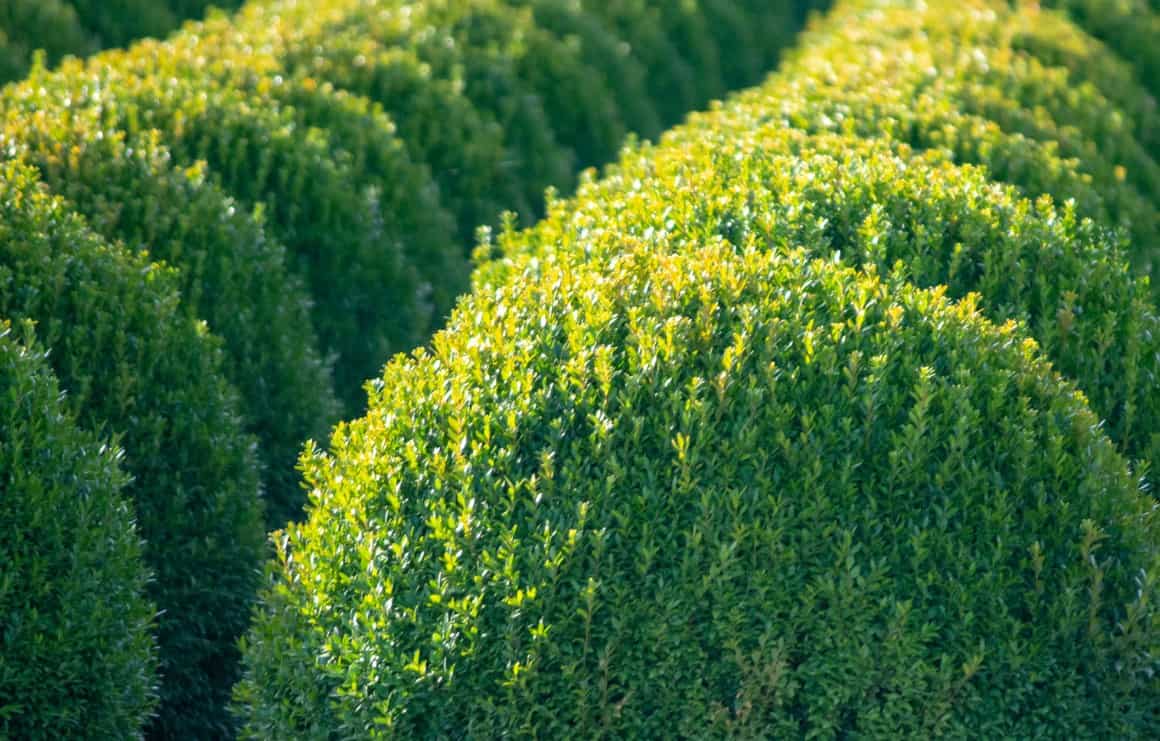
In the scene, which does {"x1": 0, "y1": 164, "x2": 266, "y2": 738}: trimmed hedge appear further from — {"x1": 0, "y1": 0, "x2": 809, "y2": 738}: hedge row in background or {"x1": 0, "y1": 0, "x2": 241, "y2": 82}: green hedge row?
{"x1": 0, "y1": 0, "x2": 241, "y2": 82}: green hedge row

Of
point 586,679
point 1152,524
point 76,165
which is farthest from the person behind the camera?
point 76,165

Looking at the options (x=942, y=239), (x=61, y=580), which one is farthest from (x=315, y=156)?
(x=942, y=239)

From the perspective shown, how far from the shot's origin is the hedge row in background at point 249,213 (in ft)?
18.9

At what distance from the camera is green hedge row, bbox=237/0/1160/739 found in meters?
4.48

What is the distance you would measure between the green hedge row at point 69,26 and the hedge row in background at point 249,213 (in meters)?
0.05

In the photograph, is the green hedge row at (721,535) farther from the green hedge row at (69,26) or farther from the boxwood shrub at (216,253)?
the green hedge row at (69,26)

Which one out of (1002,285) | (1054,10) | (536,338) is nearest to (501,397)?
(536,338)

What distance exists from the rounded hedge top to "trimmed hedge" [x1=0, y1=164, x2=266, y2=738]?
1.09m

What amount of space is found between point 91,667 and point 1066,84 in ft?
25.8

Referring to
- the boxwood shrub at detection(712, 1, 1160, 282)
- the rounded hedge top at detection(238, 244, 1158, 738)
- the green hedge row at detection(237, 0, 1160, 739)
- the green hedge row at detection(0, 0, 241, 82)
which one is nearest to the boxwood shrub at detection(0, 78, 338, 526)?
the green hedge row at detection(237, 0, 1160, 739)

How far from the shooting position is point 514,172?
972cm

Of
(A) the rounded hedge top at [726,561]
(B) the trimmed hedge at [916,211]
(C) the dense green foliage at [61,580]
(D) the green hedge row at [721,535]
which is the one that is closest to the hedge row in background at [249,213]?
(C) the dense green foliage at [61,580]

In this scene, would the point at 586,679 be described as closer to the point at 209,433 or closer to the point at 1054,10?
the point at 209,433

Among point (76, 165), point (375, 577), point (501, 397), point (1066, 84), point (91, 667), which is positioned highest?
point (1066, 84)
